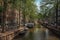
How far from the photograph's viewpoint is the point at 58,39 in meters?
31.2

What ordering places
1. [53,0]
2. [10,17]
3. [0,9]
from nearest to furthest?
[0,9] < [53,0] < [10,17]

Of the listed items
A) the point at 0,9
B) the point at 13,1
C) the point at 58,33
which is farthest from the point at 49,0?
the point at 0,9

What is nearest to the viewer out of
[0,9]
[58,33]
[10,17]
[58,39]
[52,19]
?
[0,9]

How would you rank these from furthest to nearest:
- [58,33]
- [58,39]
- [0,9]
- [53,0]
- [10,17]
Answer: [10,17] < [53,0] < [58,33] < [58,39] < [0,9]

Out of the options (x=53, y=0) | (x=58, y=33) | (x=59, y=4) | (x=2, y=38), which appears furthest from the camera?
(x=53, y=0)

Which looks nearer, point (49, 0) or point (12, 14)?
point (49, 0)

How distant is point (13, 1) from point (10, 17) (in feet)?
104

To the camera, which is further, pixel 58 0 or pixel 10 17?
pixel 10 17

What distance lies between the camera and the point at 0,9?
2923 cm

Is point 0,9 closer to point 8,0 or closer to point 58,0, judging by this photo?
point 8,0

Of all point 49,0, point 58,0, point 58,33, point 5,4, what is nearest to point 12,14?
point 49,0

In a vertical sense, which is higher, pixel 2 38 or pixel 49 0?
pixel 49 0

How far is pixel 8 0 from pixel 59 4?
62.7 feet

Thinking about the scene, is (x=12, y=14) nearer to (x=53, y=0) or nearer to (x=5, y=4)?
(x=53, y=0)
